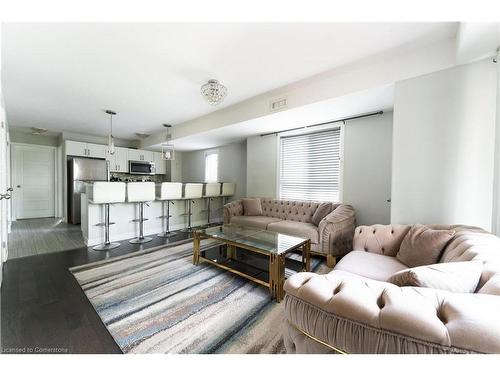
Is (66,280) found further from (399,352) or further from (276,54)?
(276,54)

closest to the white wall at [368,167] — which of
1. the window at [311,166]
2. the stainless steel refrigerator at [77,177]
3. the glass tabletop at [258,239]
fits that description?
the window at [311,166]

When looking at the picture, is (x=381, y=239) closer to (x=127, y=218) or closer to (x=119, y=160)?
(x=127, y=218)

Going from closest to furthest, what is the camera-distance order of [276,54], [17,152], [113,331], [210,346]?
[210,346] → [113,331] → [276,54] → [17,152]

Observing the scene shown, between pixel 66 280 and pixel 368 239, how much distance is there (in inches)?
132

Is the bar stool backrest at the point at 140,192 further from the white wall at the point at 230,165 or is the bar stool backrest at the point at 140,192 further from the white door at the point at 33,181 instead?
the white door at the point at 33,181

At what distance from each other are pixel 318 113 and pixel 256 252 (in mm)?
2241

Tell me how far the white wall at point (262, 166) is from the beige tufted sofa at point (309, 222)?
35 cm

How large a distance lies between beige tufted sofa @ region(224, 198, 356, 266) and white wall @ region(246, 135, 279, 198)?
13.8 inches

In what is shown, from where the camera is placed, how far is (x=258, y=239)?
2.51 meters

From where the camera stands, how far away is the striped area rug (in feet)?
4.56

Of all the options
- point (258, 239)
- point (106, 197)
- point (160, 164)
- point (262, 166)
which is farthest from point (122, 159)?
point (258, 239)

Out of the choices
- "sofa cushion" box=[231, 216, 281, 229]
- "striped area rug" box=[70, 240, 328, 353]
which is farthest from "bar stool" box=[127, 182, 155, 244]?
"sofa cushion" box=[231, 216, 281, 229]

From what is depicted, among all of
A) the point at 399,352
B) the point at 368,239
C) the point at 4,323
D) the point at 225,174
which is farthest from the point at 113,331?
the point at 225,174

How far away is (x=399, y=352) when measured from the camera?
22.1 inches
